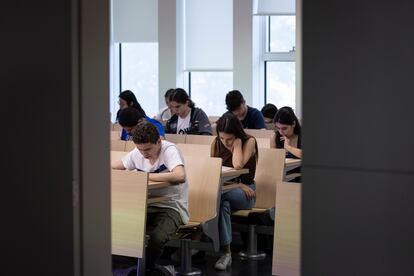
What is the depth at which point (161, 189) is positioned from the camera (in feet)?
16.2

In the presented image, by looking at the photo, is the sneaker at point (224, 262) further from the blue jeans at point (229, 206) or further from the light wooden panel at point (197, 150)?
the light wooden panel at point (197, 150)

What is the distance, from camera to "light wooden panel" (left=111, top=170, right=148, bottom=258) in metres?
4.49

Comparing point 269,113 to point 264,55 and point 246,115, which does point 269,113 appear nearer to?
point 246,115

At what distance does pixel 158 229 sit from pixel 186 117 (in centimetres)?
299

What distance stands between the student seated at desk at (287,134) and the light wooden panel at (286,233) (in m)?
2.24

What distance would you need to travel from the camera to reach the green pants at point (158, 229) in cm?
475

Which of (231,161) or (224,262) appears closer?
(224,262)

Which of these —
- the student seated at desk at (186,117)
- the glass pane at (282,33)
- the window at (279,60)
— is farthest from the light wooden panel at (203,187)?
the glass pane at (282,33)

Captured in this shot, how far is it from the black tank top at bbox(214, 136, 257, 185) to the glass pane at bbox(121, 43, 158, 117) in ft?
23.5

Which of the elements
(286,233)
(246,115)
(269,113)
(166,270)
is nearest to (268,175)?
(166,270)
